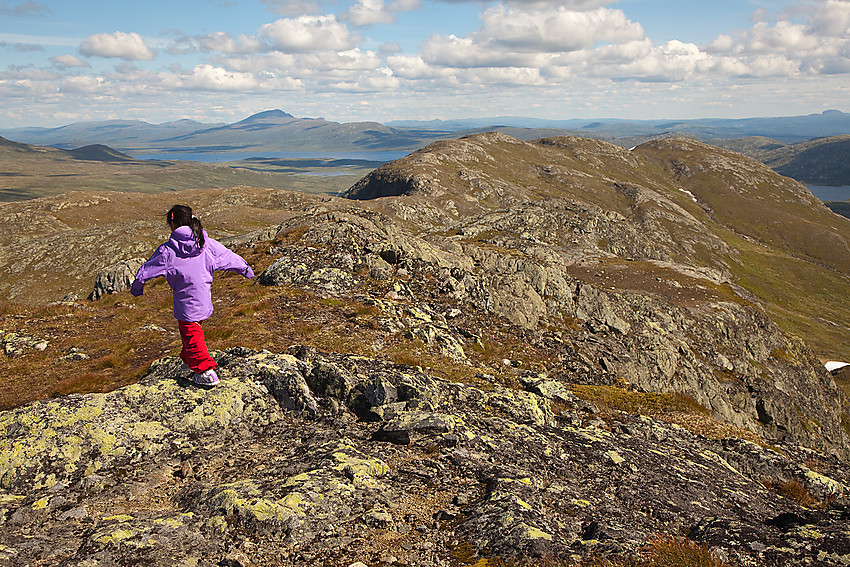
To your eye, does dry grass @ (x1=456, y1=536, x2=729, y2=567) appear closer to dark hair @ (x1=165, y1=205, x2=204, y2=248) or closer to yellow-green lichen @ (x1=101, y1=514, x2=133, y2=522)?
yellow-green lichen @ (x1=101, y1=514, x2=133, y2=522)

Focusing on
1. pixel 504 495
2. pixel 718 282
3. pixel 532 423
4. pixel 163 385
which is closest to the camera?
pixel 504 495

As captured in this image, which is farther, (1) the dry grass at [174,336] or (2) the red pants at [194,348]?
(1) the dry grass at [174,336]

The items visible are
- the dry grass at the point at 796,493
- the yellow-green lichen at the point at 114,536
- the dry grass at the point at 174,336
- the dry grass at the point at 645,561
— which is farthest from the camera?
the dry grass at the point at 796,493

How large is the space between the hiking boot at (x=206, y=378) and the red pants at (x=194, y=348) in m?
0.13

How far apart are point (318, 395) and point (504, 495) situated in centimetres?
745

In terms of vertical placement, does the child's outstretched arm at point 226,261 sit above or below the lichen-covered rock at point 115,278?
above

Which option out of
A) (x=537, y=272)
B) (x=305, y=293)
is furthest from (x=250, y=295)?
(x=537, y=272)

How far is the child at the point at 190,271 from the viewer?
12.0 metres

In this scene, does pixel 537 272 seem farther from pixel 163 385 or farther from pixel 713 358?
pixel 163 385

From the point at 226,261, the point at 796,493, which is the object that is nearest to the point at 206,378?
the point at 226,261

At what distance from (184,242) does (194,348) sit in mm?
3400

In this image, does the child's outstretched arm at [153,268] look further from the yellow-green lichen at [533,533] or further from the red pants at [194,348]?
the yellow-green lichen at [533,533]

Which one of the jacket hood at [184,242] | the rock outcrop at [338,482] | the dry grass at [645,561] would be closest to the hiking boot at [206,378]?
the rock outcrop at [338,482]

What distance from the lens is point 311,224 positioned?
3981 cm
